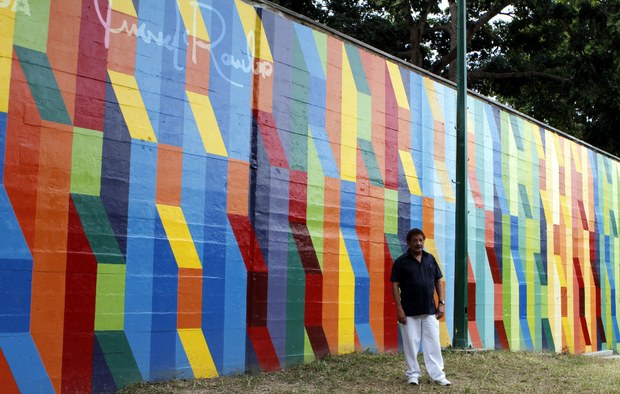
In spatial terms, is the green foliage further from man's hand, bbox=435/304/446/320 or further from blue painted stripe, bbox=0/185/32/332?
blue painted stripe, bbox=0/185/32/332

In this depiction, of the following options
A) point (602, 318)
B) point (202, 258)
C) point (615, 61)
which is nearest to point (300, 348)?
point (202, 258)

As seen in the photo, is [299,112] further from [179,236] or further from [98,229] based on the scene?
[98,229]

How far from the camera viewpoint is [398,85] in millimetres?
11562

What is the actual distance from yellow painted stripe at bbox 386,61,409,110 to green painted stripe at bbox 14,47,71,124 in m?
5.71

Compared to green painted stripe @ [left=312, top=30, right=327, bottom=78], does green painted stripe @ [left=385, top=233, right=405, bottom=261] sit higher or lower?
lower

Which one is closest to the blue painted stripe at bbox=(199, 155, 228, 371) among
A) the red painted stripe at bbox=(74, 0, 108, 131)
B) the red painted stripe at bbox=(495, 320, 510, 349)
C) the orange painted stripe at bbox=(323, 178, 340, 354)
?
the red painted stripe at bbox=(74, 0, 108, 131)

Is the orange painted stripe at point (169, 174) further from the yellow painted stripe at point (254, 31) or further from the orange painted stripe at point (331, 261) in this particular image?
the orange painted stripe at point (331, 261)

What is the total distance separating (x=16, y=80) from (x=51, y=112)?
0.43m

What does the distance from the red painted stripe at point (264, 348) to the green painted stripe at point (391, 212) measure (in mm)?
2898

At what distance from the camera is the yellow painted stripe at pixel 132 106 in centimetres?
763

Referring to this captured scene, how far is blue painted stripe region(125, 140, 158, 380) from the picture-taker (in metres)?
7.51

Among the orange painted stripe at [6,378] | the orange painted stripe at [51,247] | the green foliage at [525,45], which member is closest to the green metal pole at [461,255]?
the orange painted stripe at [51,247]

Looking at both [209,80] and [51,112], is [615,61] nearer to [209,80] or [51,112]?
[209,80]
